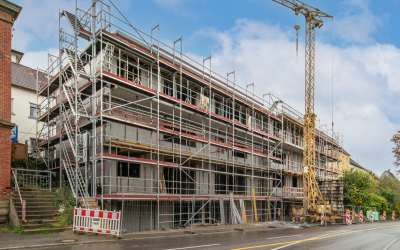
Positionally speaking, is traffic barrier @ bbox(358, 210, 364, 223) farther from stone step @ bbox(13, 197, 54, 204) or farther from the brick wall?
the brick wall

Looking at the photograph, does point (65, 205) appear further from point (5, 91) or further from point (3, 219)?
point (5, 91)

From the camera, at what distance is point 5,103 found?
19.2 metres

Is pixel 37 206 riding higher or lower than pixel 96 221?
higher

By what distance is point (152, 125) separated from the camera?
942 inches

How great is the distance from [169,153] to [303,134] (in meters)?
23.5

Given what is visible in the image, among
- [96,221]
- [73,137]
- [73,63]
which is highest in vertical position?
[73,63]

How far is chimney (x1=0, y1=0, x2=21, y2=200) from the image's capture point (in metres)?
18.5

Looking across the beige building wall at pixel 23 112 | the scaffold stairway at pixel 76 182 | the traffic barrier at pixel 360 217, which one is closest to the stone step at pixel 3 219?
the scaffold stairway at pixel 76 182

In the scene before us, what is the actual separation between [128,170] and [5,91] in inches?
301

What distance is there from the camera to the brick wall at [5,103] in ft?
60.7

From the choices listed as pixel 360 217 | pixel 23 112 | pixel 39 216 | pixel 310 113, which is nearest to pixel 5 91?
pixel 39 216

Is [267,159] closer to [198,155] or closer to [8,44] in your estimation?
[198,155]

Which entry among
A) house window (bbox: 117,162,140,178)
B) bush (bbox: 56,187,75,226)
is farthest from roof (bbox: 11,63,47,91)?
bush (bbox: 56,187,75,226)

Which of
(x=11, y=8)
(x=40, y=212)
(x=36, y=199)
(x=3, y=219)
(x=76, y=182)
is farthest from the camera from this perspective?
(x=76, y=182)
